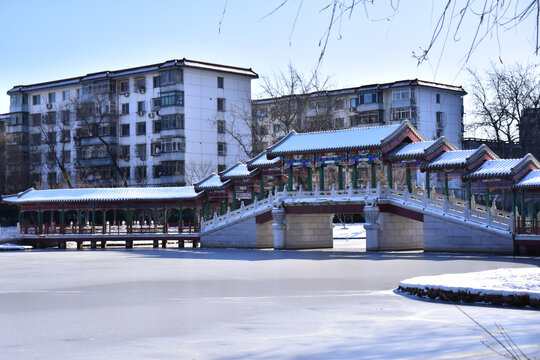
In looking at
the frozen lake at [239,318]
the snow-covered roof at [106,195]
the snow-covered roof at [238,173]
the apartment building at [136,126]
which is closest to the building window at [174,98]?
the apartment building at [136,126]

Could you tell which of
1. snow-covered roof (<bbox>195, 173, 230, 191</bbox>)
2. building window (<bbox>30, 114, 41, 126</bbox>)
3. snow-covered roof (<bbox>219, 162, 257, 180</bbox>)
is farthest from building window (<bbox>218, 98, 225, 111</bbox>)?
snow-covered roof (<bbox>219, 162, 257, 180</bbox>)

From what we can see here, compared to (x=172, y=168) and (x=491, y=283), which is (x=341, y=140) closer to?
(x=172, y=168)

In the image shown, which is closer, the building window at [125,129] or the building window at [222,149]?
the building window at [222,149]

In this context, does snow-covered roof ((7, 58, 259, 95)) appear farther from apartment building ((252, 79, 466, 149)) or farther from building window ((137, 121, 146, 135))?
building window ((137, 121, 146, 135))

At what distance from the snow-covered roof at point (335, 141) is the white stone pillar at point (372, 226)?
2954 millimetres

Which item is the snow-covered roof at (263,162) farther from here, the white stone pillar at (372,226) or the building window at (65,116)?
the building window at (65,116)

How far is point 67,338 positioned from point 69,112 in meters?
56.5

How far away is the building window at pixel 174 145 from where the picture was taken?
6147 centimetres

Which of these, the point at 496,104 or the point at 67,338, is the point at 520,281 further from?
the point at 496,104

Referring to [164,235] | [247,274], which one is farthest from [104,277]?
[164,235]

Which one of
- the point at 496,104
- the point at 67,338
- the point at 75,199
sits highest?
the point at 496,104

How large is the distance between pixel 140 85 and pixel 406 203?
3407 cm

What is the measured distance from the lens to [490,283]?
15.4m

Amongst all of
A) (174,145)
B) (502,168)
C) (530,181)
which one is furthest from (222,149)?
(530,181)
